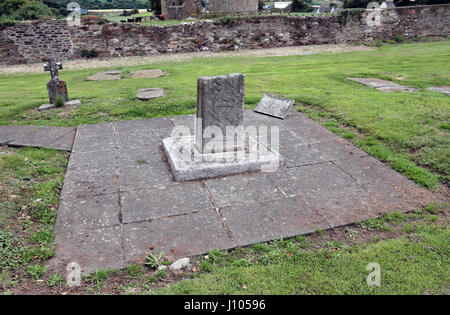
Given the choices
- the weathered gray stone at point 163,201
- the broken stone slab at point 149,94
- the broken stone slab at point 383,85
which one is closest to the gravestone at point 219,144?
the weathered gray stone at point 163,201

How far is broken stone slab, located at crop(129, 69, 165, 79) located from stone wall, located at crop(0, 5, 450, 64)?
4404mm

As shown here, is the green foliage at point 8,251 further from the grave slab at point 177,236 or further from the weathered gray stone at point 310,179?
the weathered gray stone at point 310,179

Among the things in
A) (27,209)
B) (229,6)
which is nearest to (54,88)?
(27,209)

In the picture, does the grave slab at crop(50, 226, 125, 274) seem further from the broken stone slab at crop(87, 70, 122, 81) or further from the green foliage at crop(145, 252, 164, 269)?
the broken stone slab at crop(87, 70, 122, 81)

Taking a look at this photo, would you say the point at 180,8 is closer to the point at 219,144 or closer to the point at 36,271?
the point at 219,144

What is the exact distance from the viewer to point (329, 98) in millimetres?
8438

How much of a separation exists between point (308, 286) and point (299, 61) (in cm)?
1268

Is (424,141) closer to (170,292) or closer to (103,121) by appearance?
(170,292)

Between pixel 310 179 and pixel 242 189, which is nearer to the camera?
pixel 242 189

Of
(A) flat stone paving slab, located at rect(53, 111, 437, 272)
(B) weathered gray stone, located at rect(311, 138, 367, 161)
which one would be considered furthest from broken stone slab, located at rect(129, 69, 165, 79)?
(B) weathered gray stone, located at rect(311, 138, 367, 161)

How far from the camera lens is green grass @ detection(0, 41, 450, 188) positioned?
5.77 meters

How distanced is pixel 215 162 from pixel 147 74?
8.15 m

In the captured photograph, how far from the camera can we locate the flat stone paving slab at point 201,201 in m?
3.58

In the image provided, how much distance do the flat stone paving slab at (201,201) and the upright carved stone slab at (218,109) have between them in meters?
0.65
